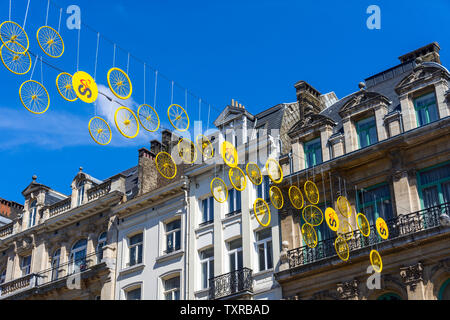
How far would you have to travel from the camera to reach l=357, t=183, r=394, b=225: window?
2581 centimetres

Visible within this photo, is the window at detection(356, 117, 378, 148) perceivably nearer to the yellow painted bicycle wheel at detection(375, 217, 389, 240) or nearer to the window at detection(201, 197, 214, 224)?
the yellow painted bicycle wheel at detection(375, 217, 389, 240)

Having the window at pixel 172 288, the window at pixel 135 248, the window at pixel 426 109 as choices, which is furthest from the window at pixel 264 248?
the window at pixel 426 109

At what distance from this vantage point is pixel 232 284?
92.1 feet

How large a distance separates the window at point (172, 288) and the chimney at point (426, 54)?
13.4 meters

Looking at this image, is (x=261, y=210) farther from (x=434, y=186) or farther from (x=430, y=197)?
(x=434, y=186)

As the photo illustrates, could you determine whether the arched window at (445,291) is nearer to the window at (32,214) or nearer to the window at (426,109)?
the window at (426,109)

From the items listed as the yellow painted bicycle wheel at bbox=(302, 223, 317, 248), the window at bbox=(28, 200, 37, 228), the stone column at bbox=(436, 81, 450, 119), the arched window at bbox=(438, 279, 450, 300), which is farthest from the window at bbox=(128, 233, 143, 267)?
the stone column at bbox=(436, 81, 450, 119)

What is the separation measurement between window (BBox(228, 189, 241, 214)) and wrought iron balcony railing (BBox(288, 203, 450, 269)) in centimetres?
367

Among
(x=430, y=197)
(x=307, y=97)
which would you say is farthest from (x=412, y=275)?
(x=307, y=97)

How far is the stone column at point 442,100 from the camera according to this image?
993 inches

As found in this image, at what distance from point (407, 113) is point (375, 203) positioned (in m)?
3.37
